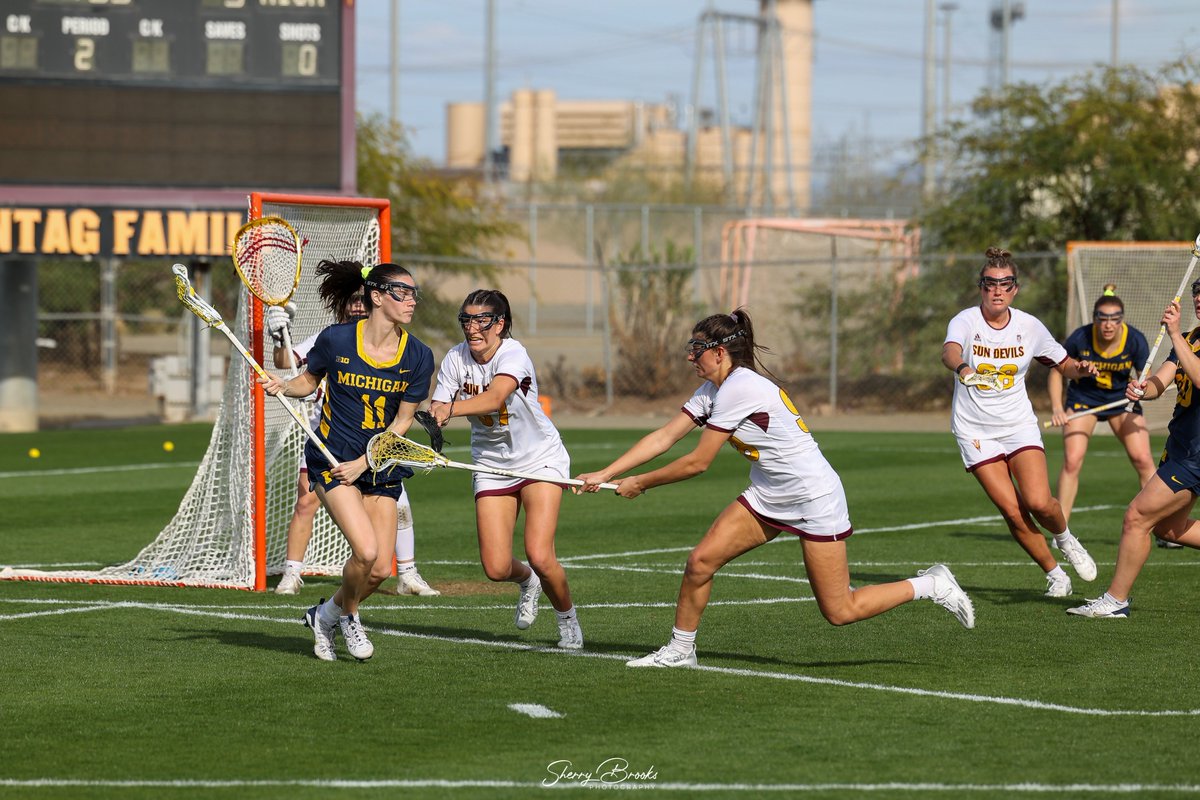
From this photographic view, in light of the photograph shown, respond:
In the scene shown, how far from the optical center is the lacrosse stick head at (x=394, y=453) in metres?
8.41

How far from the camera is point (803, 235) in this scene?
38.7 meters

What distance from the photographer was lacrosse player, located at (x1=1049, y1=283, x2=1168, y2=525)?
535 inches

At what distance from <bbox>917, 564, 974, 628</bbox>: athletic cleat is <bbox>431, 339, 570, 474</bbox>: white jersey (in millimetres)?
2021

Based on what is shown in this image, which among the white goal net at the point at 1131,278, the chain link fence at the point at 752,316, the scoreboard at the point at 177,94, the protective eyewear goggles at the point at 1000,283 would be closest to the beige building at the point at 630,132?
the chain link fence at the point at 752,316

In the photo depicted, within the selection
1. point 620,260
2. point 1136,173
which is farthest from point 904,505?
point 620,260

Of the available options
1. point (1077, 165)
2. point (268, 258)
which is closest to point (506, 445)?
point (268, 258)

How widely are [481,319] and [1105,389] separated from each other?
705 centimetres

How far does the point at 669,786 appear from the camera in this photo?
626 cm

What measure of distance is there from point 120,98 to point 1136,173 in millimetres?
16437

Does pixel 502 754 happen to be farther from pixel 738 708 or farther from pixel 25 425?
pixel 25 425

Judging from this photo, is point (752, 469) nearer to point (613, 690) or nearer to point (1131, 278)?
point (613, 690)

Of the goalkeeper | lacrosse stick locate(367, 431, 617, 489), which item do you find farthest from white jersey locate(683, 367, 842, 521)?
the goalkeeper

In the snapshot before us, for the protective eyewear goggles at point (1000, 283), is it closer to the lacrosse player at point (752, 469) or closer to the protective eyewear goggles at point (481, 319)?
the lacrosse player at point (752, 469)

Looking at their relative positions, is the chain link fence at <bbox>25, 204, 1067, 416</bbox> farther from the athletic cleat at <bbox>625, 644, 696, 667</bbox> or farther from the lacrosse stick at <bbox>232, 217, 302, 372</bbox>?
the athletic cleat at <bbox>625, 644, 696, 667</bbox>
